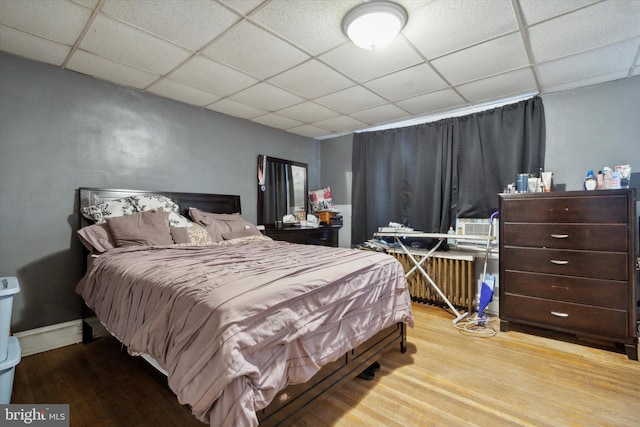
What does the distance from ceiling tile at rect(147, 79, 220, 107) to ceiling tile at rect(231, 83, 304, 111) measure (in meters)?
0.29

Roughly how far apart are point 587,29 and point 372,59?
4.45ft

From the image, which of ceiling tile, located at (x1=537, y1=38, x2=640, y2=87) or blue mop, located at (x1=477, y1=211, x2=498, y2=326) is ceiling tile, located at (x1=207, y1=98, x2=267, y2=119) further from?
blue mop, located at (x1=477, y1=211, x2=498, y2=326)

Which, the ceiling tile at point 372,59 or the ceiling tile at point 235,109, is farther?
the ceiling tile at point 235,109

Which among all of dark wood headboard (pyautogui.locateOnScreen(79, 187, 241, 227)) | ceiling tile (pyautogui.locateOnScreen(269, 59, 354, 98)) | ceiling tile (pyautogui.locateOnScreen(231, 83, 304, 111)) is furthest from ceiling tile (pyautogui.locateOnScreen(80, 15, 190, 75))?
dark wood headboard (pyautogui.locateOnScreen(79, 187, 241, 227))

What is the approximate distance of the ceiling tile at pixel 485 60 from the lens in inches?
81.0

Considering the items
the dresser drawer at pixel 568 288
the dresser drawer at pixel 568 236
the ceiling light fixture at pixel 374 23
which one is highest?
Answer: the ceiling light fixture at pixel 374 23

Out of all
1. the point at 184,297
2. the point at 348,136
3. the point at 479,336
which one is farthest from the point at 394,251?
the point at 184,297

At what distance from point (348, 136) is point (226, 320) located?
388 cm

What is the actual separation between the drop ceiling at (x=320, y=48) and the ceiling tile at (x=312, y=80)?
2cm

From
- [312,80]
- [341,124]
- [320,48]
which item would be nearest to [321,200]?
[341,124]

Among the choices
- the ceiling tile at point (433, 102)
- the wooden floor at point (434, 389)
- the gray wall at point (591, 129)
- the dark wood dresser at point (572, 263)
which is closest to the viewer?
the wooden floor at point (434, 389)

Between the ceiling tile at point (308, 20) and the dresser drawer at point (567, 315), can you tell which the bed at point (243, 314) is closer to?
the dresser drawer at point (567, 315)

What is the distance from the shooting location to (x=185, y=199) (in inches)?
121

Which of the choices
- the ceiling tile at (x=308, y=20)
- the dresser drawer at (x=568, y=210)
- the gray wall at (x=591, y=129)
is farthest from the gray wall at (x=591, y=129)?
the ceiling tile at (x=308, y=20)
